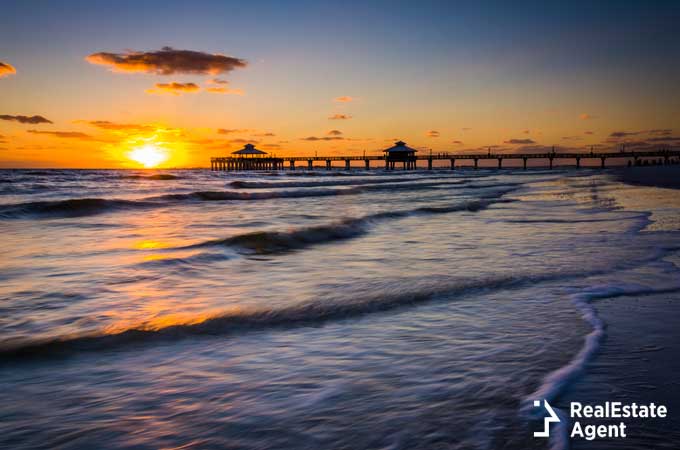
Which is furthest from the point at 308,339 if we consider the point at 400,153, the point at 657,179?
the point at 400,153

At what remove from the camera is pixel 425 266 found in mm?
6094

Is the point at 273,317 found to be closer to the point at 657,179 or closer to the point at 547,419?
the point at 547,419

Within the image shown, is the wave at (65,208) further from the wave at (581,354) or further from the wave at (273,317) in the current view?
the wave at (581,354)

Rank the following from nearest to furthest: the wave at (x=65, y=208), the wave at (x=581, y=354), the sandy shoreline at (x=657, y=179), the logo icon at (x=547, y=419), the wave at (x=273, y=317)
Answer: the logo icon at (x=547, y=419) → the wave at (x=581, y=354) → the wave at (x=273, y=317) → the wave at (x=65, y=208) → the sandy shoreline at (x=657, y=179)

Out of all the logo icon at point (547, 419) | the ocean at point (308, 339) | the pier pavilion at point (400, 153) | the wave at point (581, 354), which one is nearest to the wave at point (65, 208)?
the ocean at point (308, 339)

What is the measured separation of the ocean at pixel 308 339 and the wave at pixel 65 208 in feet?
23.3

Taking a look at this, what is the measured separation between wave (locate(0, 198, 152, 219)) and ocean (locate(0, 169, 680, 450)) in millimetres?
7112

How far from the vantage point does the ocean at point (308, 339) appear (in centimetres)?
221

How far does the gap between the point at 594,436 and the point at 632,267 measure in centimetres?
432

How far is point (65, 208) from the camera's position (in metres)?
15.9

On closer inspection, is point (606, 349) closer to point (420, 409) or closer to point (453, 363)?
point (453, 363)

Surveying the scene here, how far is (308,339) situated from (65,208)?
50.5 ft

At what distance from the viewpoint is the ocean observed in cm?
221

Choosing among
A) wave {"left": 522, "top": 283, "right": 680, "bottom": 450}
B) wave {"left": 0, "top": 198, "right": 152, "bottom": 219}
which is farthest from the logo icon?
wave {"left": 0, "top": 198, "right": 152, "bottom": 219}
